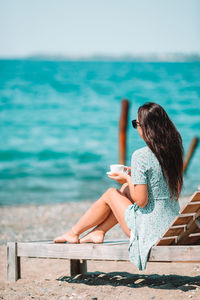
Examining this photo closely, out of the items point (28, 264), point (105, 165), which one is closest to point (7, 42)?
point (105, 165)

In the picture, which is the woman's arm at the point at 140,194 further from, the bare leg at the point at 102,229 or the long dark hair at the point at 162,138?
the bare leg at the point at 102,229

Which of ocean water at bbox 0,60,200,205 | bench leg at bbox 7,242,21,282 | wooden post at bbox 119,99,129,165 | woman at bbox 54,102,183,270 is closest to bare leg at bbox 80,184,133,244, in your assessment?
woman at bbox 54,102,183,270

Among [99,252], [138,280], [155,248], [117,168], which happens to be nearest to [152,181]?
[117,168]

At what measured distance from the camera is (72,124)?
26.2m

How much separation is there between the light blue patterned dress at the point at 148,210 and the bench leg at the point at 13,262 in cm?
109

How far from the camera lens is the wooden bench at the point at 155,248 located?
3234 millimetres

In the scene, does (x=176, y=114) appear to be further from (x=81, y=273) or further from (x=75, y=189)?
(x=81, y=273)

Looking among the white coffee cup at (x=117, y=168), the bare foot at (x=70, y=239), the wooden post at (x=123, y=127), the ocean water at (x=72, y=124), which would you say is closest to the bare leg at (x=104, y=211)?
the bare foot at (x=70, y=239)

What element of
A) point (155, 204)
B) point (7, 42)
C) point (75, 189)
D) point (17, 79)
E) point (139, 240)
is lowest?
point (139, 240)

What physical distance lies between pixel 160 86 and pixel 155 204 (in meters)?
36.3

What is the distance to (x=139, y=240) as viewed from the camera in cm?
344

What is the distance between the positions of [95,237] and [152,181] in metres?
0.73

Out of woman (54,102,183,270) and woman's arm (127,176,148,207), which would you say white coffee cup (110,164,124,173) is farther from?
woman's arm (127,176,148,207)

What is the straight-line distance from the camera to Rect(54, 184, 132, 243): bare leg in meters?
3.62
